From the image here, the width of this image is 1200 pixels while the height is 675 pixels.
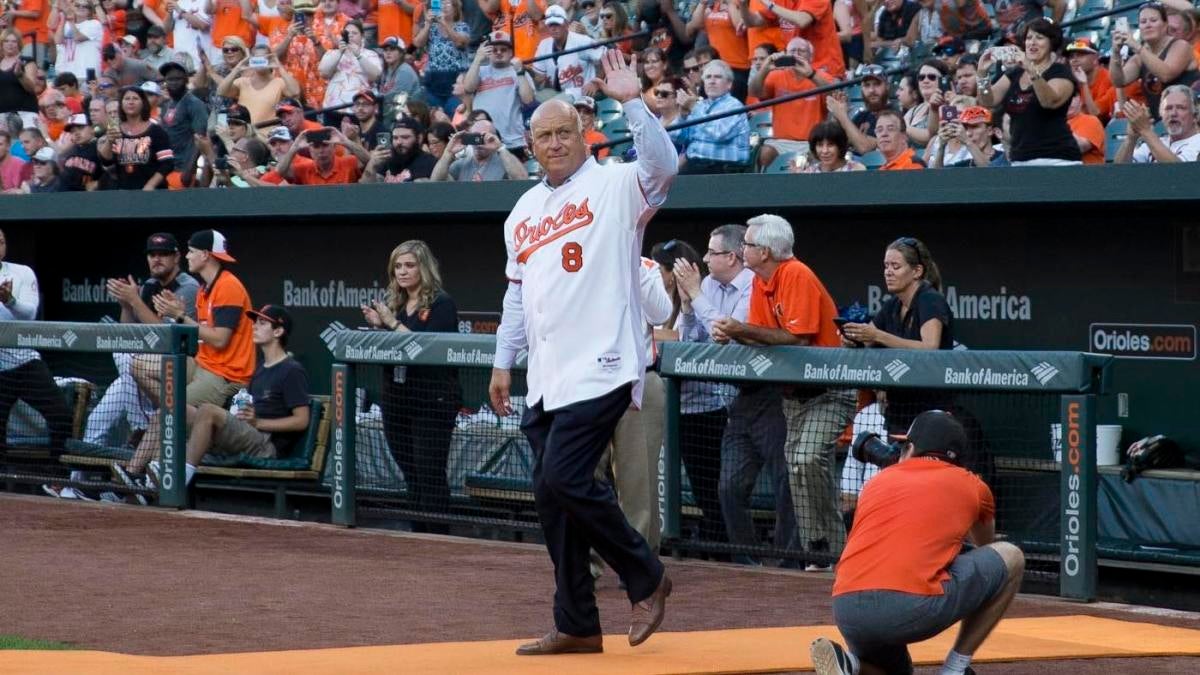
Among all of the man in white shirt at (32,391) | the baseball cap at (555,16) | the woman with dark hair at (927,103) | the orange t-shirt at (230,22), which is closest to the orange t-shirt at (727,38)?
the baseball cap at (555,16)

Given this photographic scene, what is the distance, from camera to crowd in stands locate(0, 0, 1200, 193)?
10.9m

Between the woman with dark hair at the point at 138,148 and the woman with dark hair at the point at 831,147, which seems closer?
the woman with dark hair at the point at 831,147

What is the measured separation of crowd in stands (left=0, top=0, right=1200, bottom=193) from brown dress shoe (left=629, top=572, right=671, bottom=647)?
4.81m

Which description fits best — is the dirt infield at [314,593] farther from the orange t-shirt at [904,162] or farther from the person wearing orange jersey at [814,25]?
the person wearing orange jersey at [814,25]

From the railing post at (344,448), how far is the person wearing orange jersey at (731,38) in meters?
5.08

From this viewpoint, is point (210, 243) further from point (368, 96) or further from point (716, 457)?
point (716, 457)

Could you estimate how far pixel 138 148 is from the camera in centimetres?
1481

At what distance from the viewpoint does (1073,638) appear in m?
6.66

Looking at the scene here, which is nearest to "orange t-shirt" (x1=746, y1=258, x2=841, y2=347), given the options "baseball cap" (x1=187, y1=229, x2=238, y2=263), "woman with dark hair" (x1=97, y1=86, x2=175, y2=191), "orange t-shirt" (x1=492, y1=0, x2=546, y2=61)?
"baseball cap" (x1=187, y1=229, x2=238, y2=263)

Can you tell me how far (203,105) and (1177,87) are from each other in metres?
9.00

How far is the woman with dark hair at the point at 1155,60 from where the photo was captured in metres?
10.9

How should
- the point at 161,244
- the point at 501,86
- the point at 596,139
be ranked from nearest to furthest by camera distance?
the point at 161,244, the point at 596,139, the point at 501,86

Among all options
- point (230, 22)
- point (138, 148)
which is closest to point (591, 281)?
point (138, 148)

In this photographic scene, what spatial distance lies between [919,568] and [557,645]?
1374 millimetres
